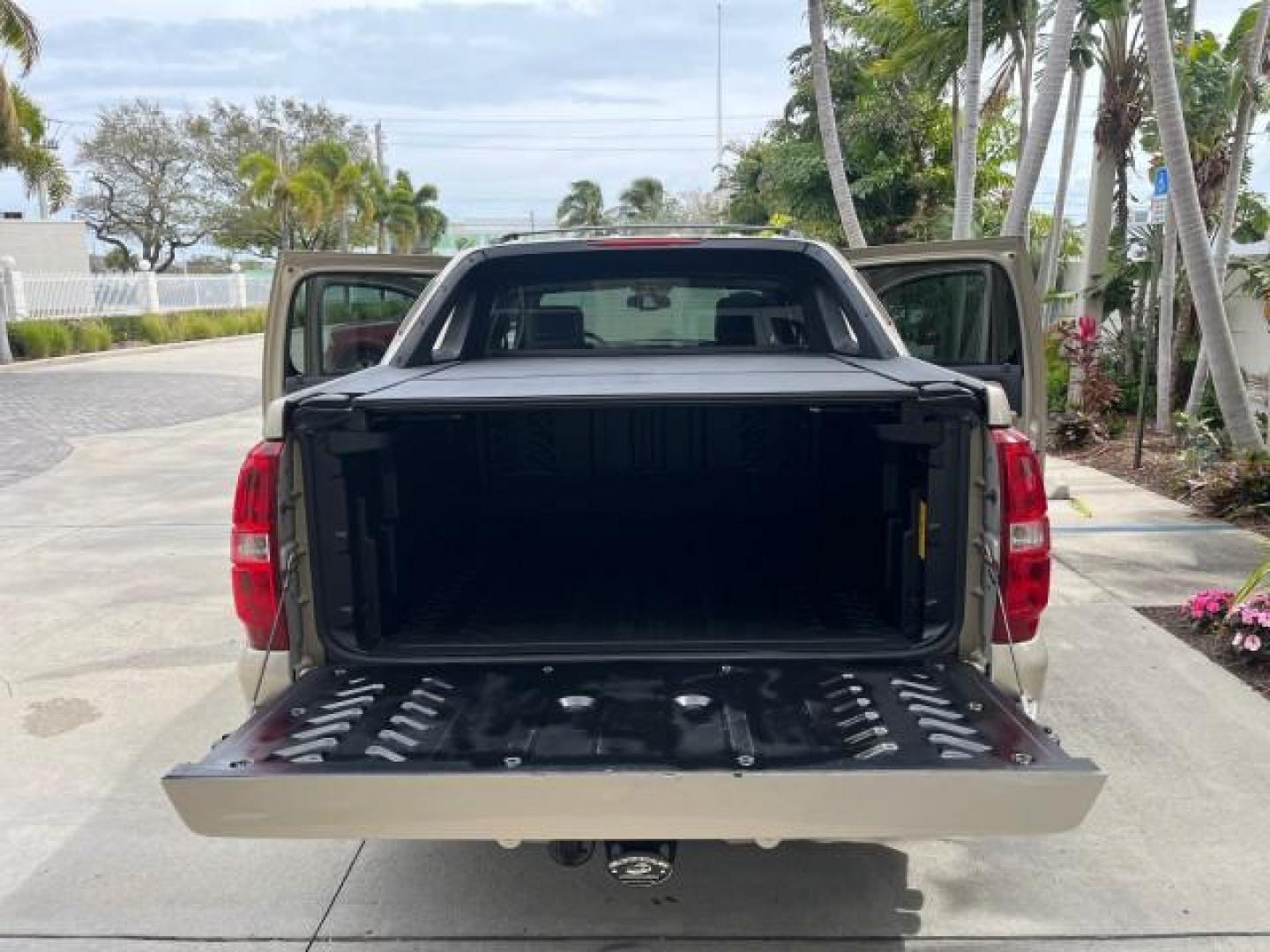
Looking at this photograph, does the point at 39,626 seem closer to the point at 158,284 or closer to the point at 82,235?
the point at 158,284

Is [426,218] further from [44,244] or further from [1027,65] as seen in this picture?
[1027,65]

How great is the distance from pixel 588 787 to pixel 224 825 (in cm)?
78

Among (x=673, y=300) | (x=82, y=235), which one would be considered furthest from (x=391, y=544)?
(x=82, y=235)

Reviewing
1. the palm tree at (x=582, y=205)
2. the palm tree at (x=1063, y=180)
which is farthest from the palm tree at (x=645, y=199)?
the palm tree at (x=1063, y=180)

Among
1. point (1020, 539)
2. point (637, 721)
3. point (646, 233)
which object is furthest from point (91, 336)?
point (1020, 539)

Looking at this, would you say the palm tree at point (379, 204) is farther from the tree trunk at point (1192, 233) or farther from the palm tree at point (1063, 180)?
the tree trunk at point (1192, 233)

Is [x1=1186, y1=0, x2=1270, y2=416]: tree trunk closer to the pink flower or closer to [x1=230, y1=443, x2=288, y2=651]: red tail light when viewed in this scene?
the pink flower

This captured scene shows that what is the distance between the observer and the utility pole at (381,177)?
52222 millimetres

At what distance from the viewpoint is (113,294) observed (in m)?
27.0

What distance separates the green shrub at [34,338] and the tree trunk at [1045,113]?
1948 centimetres

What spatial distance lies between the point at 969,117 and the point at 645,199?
210 feet

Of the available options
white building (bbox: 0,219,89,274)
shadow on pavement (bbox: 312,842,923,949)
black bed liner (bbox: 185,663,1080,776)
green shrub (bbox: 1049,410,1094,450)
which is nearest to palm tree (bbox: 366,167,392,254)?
white building (bbox: 0,219,89,274)

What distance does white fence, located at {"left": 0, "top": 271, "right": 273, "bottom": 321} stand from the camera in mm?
22906

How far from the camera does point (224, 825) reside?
231 cm
